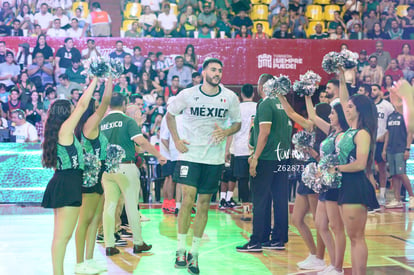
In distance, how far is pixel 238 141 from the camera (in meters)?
9.73

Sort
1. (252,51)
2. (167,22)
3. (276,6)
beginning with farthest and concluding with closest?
1. (276,6)
2. (167,22)
3. (252,51)

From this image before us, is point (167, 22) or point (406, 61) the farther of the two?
point (167, 22)

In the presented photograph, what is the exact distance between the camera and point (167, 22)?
1545 centimetres

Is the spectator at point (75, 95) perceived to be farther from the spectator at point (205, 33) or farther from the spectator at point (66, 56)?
the spectator at point (205, 33)

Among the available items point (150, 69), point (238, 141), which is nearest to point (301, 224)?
point (238, 141)

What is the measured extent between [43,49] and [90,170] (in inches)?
362

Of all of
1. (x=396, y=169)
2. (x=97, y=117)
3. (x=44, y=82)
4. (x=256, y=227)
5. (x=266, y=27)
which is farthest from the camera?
(x=266, y=27)

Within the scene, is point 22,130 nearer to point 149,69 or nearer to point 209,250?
point 149,69

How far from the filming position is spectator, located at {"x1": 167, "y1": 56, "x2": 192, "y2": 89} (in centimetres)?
1396

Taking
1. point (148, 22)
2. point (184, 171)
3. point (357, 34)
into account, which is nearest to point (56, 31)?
point (148, 22)

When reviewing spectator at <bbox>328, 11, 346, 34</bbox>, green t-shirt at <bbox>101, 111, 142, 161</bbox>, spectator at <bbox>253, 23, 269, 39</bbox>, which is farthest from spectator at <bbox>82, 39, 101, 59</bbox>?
green t-shirt at <bbox>101, 111, 142, 161</bbox>

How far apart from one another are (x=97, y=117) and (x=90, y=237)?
130 centimetres

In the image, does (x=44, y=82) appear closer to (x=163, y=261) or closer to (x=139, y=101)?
(x=139, y=101)

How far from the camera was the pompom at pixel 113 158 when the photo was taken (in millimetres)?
6195
